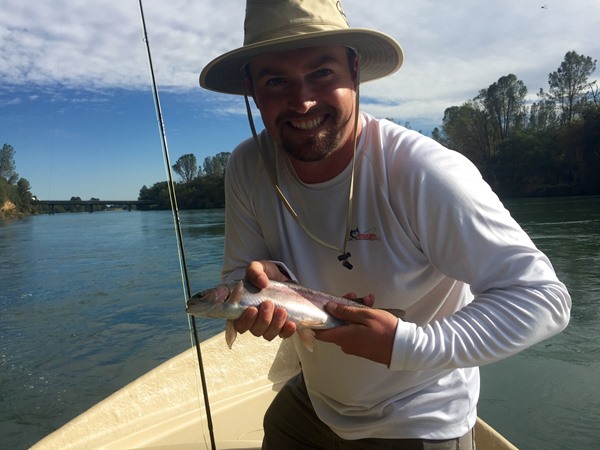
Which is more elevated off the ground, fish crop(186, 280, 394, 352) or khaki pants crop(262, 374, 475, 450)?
fish crop(186, 280, 394, 352)

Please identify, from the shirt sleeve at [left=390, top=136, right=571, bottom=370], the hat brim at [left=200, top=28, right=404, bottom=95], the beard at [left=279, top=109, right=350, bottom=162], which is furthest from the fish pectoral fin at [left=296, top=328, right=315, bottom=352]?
the hat brim at [left=200, top=28, right=404, bottom=95]

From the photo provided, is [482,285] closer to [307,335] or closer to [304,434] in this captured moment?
[307,335]

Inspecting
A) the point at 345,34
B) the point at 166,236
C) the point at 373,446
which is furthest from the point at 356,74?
the point at 166,236

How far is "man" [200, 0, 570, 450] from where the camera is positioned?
1.70 meters

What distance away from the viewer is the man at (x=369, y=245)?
1701 mm

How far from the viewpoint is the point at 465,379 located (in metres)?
2.20

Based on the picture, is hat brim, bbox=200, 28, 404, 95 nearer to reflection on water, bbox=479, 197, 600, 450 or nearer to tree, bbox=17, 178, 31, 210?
reflection on water, bbox=479, 197, 600, 450

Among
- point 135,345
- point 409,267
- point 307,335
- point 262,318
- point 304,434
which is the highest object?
point 409,267

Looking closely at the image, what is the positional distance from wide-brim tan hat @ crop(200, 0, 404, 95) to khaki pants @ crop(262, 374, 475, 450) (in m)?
1.71

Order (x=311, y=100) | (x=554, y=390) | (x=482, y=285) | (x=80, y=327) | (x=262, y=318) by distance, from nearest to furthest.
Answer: (x=482, y=285)
(x=262, y=318)
(x=311, y=100)
(x=554, y=390)
(x=80, y=327)

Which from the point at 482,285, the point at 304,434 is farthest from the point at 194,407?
the point at 482,285

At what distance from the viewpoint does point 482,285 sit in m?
1.72

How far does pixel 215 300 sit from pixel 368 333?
0.64m

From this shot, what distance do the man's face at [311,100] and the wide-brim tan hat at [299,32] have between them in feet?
0.20
